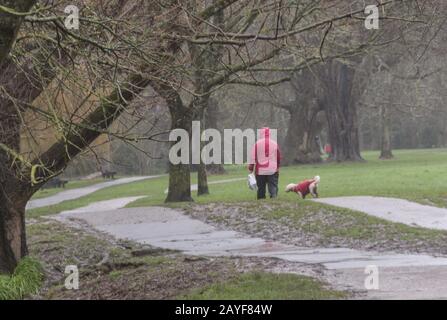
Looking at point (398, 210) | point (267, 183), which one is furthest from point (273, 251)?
point (267, 183)

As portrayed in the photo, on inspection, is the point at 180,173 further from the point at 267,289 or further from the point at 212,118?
the point at 212,118

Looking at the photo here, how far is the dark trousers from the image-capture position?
20531mm

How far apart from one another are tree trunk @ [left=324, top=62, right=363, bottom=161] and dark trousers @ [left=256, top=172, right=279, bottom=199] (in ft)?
82.2

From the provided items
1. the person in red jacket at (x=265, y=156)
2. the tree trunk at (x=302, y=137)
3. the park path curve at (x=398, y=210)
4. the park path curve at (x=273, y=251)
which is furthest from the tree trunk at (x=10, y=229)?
the tree trunk at (x=302, y=137)

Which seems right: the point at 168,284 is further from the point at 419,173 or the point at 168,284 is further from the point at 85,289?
the point at 419,173

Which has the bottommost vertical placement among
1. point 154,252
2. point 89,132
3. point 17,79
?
point 154,252

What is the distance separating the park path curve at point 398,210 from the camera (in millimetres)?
15828

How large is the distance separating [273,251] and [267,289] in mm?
4445

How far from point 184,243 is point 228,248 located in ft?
4.77

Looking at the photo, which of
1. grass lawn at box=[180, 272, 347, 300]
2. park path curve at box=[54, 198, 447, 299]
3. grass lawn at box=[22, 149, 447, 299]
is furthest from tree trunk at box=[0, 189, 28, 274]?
grass lawn at box=[180, 272, 347, 300]

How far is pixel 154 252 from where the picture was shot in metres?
14.3

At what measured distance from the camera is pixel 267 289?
9125 mm
